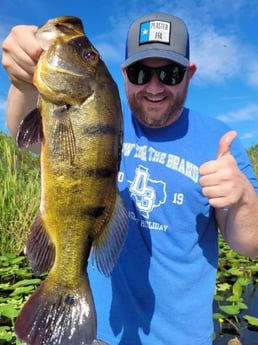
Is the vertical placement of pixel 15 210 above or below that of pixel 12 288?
above

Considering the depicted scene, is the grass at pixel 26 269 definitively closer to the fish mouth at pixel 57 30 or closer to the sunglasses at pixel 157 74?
the sunglasses at pixel 157 74

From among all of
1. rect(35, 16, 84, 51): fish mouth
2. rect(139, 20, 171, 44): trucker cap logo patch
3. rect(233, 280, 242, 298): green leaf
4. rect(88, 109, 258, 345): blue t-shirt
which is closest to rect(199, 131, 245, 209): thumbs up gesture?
rect(88, 109, 258, 345): blue t-shirt

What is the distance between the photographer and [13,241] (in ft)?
20.5

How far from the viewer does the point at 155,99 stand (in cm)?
252

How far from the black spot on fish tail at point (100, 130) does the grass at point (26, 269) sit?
9.91 ft

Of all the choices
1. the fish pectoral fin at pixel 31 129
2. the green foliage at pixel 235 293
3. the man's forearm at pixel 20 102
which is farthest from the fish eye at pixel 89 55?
the green foliage at pixel 235 293

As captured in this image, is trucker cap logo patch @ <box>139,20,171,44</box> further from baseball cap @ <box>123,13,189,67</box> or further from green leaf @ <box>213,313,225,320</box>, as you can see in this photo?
green leaf @ <box>213,313,225,320</box>

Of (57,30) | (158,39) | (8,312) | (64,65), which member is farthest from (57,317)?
(8,312)

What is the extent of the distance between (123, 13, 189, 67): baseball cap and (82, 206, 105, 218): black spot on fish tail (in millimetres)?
1062

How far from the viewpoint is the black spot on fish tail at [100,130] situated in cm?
168

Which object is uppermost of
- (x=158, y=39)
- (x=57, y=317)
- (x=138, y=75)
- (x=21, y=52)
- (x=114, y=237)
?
(x=158, y=39)

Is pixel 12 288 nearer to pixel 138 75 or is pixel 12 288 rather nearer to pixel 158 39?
pixel 138 75

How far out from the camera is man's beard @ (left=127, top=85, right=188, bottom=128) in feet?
8.31

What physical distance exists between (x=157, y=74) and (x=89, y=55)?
0.87 meters
